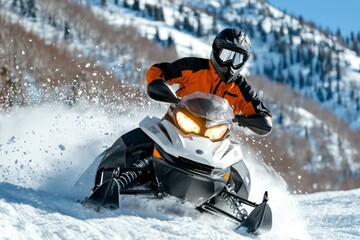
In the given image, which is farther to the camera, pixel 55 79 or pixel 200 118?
pixel 55 79

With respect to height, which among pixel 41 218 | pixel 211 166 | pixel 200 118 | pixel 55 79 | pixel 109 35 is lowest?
pixel 41 218

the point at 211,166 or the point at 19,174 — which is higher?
the point at 211,166

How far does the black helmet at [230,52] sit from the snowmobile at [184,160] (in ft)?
1.35

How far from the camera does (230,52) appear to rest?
6297mm

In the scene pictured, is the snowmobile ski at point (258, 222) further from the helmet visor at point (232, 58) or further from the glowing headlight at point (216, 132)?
the helmet visor at point (232, 58)

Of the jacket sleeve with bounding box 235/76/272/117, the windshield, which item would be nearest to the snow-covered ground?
the windshield

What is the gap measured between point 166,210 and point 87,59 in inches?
1122

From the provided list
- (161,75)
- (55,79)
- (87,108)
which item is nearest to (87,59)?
(55,79)

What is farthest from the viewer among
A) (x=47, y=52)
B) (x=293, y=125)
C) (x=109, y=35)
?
(x=293, y=125)

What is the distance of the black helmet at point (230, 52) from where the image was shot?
6.27 metres

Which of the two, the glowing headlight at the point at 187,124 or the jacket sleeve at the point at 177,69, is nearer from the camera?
the glowing headlight at the point at 187,124

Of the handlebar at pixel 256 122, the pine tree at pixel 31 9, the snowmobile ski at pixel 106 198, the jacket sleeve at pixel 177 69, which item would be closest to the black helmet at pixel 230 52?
the jacket sleeve at pixel 177 69

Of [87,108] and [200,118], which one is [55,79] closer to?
[87,108]

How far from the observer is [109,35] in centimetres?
13375
